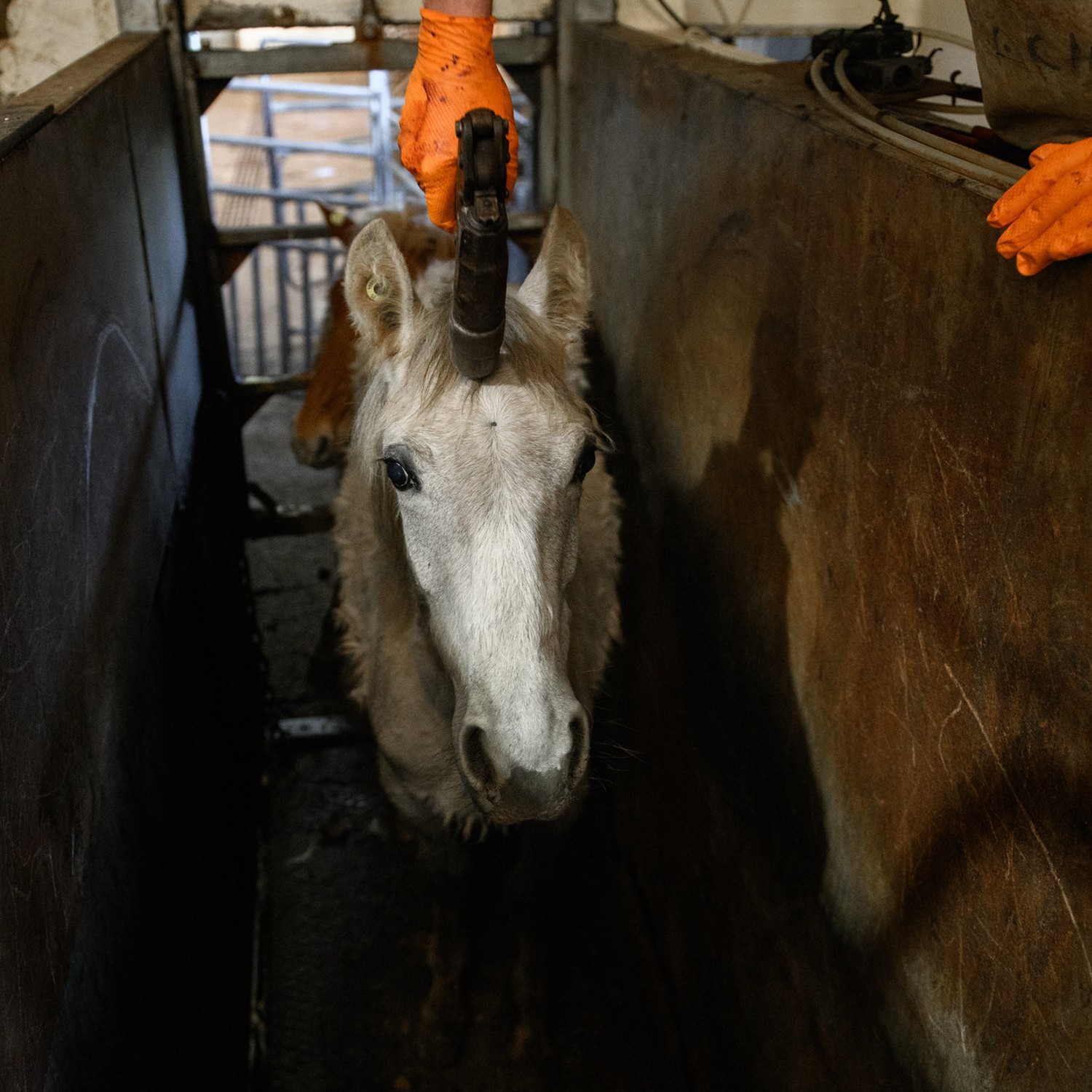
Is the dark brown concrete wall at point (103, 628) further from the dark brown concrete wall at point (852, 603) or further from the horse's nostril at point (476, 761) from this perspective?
the dark brown concrete wall at point (852, 603)

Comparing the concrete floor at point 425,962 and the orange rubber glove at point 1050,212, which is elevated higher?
the orange rubber glove at point 1050,212

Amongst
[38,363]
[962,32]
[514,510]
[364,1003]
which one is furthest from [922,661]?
[962,32]

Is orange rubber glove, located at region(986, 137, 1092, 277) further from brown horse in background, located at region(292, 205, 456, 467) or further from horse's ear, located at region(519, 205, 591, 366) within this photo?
brown horse in background, located at region(292, 205, 456, 467)

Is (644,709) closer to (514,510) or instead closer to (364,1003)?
(364,1003)

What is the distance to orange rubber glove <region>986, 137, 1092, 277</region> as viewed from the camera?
1.17 metres

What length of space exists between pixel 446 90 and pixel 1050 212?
4.72 feet

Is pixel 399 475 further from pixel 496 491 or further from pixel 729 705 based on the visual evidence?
pixel 729 705

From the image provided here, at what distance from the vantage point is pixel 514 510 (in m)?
1.79

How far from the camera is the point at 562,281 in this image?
232 centimetres

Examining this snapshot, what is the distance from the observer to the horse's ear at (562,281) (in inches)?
89.5

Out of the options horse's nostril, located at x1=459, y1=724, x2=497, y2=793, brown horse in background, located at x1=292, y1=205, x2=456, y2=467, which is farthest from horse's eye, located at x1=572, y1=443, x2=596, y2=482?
brown horse in background, located at x1=292, y1=205, x2=456, y2=467

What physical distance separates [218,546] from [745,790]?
2.54m

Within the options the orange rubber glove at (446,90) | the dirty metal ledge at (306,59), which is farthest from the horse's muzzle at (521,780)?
the dirty metal ledge at (306,59)

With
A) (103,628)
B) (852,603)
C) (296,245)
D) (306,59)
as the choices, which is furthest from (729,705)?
(296,245)
